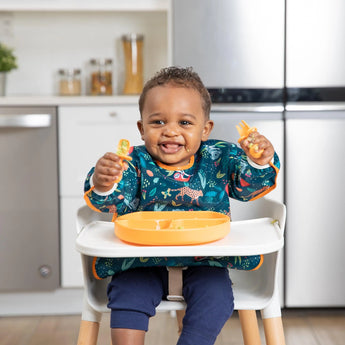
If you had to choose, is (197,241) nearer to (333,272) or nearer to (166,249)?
(166,249)

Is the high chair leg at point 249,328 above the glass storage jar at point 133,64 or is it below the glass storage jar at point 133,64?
below

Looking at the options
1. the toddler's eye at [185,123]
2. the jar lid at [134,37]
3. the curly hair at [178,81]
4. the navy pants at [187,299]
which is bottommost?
the navy pants at [187,299]

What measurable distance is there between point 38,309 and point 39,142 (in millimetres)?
676

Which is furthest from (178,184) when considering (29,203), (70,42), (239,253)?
(70,42)

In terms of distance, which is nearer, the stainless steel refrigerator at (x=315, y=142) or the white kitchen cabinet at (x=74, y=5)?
the stainless steel refrigerator at (x=315, y=142)

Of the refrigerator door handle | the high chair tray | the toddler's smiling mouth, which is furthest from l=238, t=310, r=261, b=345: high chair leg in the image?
the refrigerator door handle

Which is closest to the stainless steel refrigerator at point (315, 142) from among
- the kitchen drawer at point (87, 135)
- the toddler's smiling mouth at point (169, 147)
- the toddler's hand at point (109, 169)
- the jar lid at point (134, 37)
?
the kitchen drawer at point (87, 135)

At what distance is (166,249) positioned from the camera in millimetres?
1024

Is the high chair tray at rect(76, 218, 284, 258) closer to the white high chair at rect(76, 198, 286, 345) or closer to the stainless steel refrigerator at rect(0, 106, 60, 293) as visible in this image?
the white high chair at rect(76, 198, 286, 345)

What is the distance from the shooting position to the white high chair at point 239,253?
1.04 m

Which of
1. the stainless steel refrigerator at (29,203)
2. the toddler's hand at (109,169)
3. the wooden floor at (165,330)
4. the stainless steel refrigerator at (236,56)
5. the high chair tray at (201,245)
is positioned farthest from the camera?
the stainless steel refrigerator at (29,203)

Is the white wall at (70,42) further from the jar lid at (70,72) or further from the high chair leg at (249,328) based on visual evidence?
the high chair leg at (249,328)

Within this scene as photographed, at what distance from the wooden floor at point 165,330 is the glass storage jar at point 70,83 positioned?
3.19 feet

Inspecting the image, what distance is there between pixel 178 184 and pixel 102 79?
143 cm
